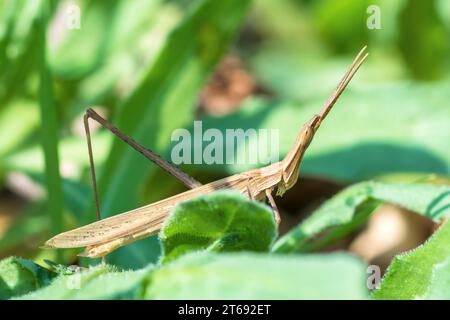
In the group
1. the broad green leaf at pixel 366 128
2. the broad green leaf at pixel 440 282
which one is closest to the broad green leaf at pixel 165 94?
the broad green leaf at pixel 366 128

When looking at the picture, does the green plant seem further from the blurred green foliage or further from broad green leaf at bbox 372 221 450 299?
the blurred green foliage

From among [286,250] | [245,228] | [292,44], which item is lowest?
[286,250]

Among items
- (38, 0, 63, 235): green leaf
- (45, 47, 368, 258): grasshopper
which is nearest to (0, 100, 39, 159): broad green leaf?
(38, 0, 63, 235): green leaf

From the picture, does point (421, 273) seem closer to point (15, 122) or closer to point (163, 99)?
point (163, 99)
